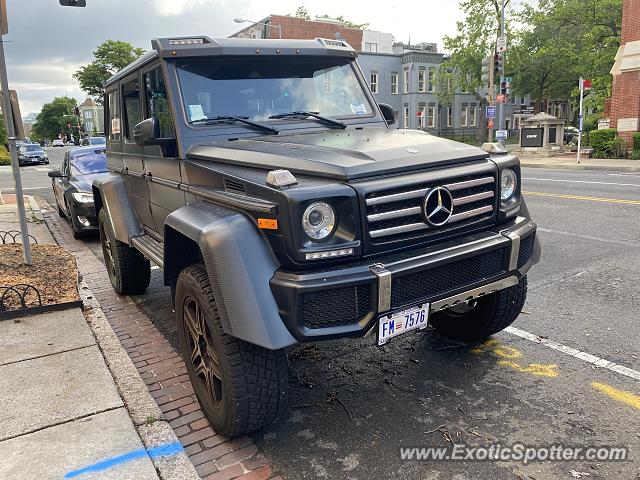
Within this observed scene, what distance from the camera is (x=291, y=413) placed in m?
3.31

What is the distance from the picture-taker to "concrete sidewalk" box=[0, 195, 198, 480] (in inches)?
107

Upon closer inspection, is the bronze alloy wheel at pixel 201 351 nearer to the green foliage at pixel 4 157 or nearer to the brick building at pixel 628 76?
the brick building at pixel 628 76

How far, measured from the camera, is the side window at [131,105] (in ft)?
14.8

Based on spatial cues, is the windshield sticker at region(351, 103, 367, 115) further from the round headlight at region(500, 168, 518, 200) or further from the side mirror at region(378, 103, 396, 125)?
the round headlight at region(500, 168, 518, 200)

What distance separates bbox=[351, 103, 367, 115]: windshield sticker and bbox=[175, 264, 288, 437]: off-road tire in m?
1.93

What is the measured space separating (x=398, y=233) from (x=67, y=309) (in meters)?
3.73

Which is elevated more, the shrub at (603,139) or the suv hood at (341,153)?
the suv hood at (341,153)

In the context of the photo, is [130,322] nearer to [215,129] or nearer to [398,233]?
[215,129]

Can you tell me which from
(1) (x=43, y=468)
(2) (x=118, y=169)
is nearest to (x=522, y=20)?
(2) (x=118, y=169)

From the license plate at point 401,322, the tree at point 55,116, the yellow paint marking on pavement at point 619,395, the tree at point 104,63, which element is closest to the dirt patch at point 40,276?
the license plate at point 401,322

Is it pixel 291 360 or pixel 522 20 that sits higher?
pixel 522 20

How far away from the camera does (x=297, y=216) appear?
8.07 feet

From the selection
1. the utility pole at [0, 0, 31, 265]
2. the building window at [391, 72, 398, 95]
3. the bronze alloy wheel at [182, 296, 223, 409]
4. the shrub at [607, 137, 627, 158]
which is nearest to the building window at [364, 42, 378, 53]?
the building window at [391, 72, 398, 95]

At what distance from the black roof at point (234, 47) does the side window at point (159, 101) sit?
0.13m
